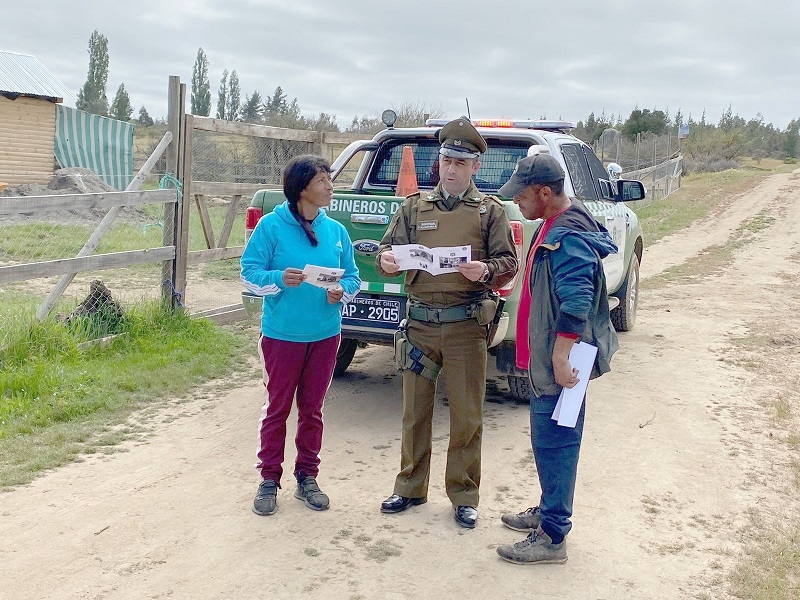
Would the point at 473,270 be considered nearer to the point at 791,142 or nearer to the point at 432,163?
the point at 432,163

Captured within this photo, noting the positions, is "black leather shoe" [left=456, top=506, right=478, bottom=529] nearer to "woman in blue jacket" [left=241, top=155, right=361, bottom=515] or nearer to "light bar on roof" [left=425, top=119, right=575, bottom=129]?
"woman in blue jacket" [left=241, top=155, right=361, bottom=515]

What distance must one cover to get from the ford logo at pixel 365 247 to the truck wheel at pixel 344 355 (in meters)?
1.22

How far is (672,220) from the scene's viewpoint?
22234 mm

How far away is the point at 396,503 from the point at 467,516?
38 cm

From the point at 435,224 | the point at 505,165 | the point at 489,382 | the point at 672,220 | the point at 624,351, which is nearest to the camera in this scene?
the point at 435,224

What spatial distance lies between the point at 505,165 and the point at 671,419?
2255 mm

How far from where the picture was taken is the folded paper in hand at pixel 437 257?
4094 millimetres

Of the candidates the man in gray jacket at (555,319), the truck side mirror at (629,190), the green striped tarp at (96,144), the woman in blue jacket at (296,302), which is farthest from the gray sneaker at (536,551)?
the green striped tarp at (96,144)

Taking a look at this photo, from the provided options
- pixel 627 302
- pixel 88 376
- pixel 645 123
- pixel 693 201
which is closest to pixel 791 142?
pixel 645 123

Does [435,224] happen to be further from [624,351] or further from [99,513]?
[624,351]

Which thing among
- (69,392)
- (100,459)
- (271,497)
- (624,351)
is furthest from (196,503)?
(624,351)

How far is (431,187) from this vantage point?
667 cm

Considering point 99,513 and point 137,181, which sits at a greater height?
point 137,181

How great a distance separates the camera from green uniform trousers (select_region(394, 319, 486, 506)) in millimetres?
4211
